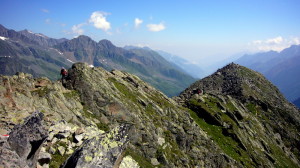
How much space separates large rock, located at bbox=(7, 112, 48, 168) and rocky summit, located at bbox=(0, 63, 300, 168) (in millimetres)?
56

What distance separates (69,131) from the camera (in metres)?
23.2

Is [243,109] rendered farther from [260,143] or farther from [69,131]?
[69,131]

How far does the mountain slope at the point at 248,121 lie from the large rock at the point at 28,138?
54099 millimetres

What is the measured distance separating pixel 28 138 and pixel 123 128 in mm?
6426

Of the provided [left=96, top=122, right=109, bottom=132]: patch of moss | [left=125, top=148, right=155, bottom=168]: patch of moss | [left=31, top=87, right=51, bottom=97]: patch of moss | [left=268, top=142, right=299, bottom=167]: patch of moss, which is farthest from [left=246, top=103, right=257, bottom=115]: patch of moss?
[left=31, top=87, right=51, bottom=97]: patch of moss

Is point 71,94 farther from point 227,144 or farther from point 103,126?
point 227,144

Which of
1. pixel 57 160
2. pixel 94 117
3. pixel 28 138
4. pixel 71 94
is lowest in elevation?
pixel 94 117

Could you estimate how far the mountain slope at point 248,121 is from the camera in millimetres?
66438

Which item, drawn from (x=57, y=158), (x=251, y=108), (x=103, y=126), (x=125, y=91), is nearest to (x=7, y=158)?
(x=57, y=158)

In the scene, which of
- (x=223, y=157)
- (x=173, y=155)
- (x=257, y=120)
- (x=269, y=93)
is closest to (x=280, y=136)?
(x=257, y=120)

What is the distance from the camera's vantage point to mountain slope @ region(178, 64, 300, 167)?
66.4m

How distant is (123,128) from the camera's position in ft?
55.6

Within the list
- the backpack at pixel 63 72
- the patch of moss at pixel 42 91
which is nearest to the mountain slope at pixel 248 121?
the backpack at pixel 63 72

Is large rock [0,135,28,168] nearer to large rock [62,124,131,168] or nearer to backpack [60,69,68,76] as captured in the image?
large rock [62,124,131,168]
